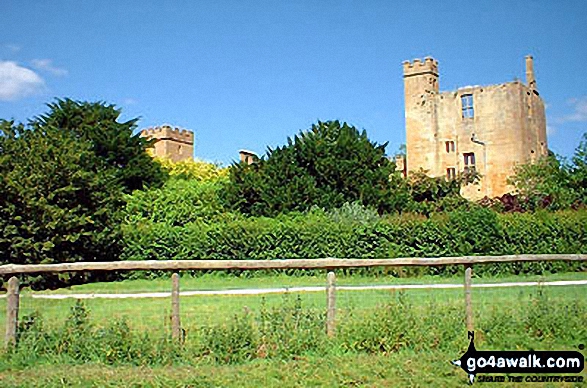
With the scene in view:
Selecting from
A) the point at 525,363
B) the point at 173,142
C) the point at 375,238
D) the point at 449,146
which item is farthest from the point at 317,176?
the point at 173,142

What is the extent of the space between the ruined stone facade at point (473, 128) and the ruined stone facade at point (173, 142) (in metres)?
23.7

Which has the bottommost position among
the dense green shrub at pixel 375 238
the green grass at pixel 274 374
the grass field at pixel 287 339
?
the green grass at pixel 274 374

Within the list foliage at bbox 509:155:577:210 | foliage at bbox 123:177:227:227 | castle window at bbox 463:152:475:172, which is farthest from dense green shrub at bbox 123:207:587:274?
castle window at bbox 463:152:475:172

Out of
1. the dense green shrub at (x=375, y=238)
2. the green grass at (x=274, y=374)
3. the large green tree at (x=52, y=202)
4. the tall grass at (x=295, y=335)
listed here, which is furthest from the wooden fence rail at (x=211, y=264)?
the dense green shrub at (x=375, y=238)

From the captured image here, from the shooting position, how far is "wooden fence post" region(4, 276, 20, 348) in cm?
902

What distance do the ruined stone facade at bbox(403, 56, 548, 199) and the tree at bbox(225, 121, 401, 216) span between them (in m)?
19.0

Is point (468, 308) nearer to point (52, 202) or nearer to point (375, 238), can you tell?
point (375, 238)

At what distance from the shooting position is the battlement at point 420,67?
55.9m

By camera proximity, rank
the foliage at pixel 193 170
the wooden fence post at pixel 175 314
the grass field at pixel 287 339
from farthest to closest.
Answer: the foliage at pixel 193 170 → the wooden fence post at pixel 175 314 → the grass field at pixel 287 339

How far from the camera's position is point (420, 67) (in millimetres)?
56219

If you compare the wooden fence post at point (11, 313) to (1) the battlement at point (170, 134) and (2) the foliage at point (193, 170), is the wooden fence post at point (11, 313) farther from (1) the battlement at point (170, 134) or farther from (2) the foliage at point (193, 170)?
(1) the battlement at point (170, 134)

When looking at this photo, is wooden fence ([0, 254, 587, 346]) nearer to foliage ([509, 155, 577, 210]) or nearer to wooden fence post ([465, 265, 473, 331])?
wooden fence post ([465, 265, 473, 331])

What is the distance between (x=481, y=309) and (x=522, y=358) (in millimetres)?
1669

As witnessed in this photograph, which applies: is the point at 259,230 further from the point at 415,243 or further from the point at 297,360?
the point at 297,360
